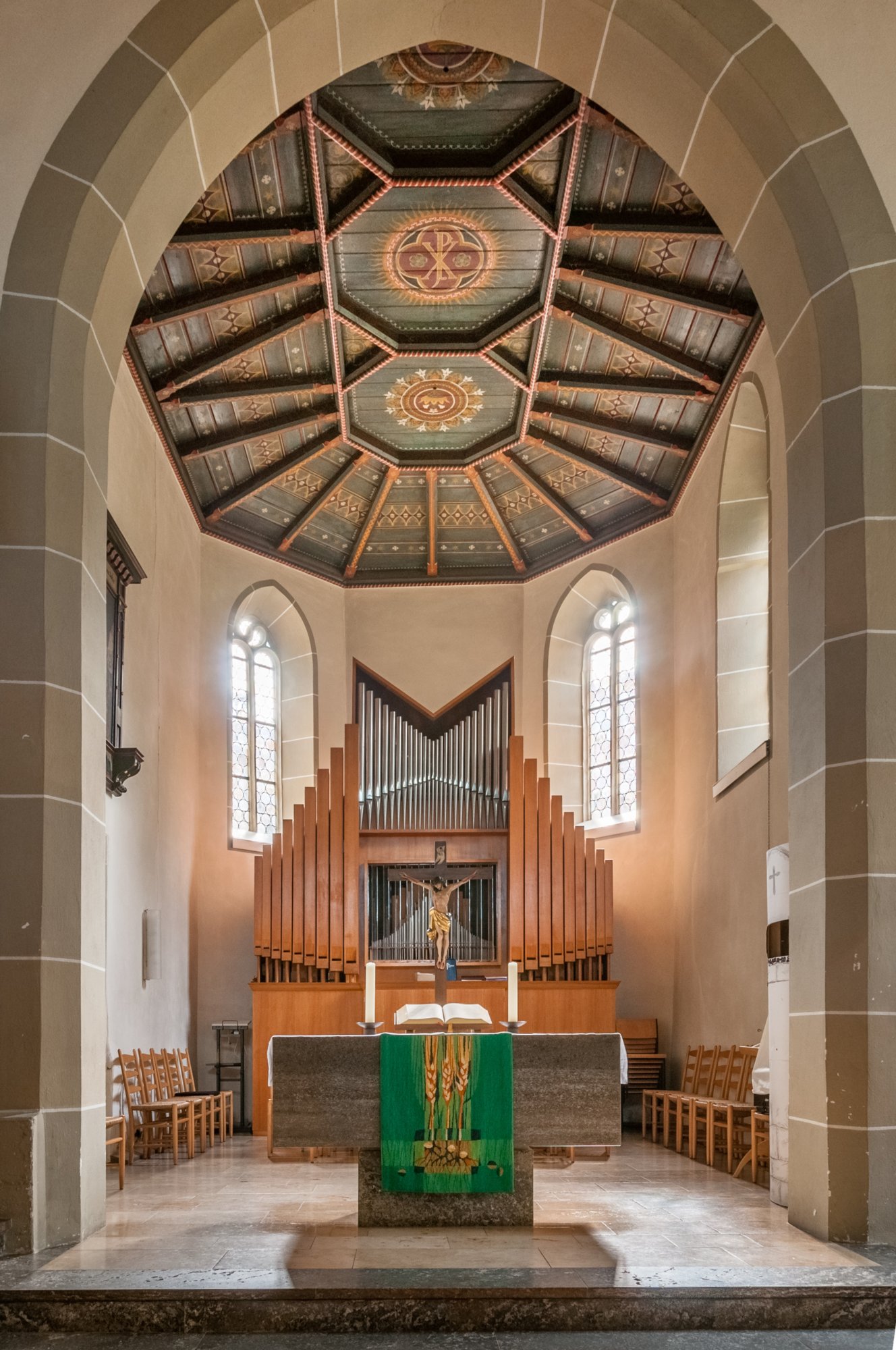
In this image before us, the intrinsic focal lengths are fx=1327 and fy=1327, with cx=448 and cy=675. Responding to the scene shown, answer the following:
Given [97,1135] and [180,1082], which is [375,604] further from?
[97,1135]

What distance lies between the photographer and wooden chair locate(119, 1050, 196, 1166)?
31.7 ft

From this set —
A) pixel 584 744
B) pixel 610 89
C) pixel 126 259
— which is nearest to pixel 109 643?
pixel 126 259

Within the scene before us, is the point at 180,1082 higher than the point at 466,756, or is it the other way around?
the point at 466,756

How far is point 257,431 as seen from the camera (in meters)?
12.9

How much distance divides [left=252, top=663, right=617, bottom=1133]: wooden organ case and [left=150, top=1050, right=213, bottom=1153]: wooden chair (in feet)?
3.20

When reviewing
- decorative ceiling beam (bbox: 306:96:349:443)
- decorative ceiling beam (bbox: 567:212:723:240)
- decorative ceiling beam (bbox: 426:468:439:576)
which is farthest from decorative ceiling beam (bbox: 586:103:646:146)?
decorative ceiling beam (bbox: 426:468:439:576)

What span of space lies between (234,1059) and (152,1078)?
9.64 ft

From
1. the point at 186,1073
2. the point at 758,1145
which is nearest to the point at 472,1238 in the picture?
the point at 758,1145

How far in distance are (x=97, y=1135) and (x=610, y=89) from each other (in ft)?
19.9

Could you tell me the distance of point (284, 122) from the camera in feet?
29.0

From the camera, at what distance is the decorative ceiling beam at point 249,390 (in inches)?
471

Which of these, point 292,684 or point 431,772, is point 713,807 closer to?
point 431,772

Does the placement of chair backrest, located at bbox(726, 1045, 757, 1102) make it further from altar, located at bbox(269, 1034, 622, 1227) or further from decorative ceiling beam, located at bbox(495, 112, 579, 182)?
decorative ceiling beam, located at bbox(495, 112, 579, 182)

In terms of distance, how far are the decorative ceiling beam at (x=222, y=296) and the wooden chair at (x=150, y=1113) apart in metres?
5.65
